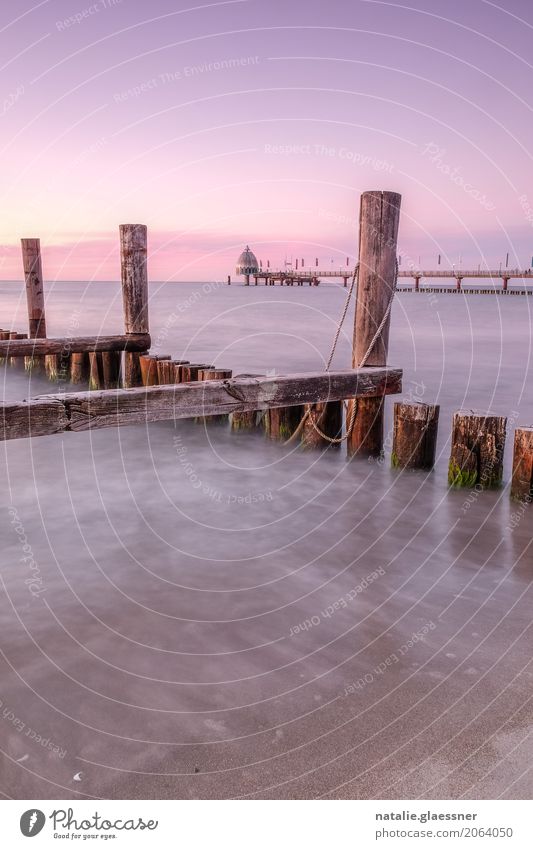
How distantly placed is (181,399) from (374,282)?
90.6 inches

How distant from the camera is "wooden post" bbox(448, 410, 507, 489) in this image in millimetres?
5590

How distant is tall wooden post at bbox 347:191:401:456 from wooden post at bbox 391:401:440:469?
0.32m

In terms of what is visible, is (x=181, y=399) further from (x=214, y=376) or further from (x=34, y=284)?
(x=34, y=284)

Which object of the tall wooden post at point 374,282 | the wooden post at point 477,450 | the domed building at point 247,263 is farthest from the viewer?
the domed building at point 247,263

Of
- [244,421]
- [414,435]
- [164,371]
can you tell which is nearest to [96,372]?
[164,371]

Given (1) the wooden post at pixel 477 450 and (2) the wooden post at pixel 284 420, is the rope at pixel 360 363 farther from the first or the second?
(1) the wooden post at pixel 477 450

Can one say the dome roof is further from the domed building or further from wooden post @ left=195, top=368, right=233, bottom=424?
wooden post @ left=195, top=368, right=233, bottom=424

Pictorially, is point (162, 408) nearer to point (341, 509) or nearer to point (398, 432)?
point (341, 509)

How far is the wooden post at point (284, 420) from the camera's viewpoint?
288 inches

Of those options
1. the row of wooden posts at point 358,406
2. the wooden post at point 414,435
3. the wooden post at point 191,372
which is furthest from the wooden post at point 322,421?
the wooden post at point 191,372

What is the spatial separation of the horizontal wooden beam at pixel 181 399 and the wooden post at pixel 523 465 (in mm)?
1451

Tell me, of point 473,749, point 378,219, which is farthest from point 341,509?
point 473,749

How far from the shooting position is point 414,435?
6289 millimetres
